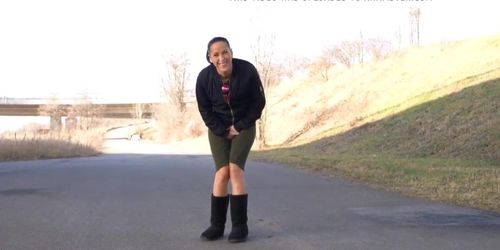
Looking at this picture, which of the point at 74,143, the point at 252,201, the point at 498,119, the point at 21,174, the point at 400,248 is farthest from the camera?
the point at 74,143

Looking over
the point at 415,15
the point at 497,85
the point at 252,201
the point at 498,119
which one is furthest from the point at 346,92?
the point at 252,201

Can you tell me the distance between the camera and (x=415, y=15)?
54.7 metres

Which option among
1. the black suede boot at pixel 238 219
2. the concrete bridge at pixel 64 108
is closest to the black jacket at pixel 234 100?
the black suede boot at pixel 238 219

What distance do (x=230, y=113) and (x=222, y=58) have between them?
54cm

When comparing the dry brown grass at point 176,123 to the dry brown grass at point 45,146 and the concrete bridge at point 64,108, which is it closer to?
the concrete bridge at point 64,108

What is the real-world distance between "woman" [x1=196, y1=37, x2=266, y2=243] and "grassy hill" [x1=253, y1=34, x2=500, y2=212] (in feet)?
12.2

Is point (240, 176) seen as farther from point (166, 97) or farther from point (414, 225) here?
point (166, 97)

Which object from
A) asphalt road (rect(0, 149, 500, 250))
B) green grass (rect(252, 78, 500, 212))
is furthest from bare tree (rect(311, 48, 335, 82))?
asphalt road (rect(0, 149, 500, 250))

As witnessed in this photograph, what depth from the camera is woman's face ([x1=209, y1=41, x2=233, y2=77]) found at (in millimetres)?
6023

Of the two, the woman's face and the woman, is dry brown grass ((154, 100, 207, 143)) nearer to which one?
the woman

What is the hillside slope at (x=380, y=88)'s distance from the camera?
3234 cm

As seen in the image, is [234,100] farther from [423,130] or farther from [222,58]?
[423,130]

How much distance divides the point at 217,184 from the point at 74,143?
24096 mm

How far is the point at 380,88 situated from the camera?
41.7 m
